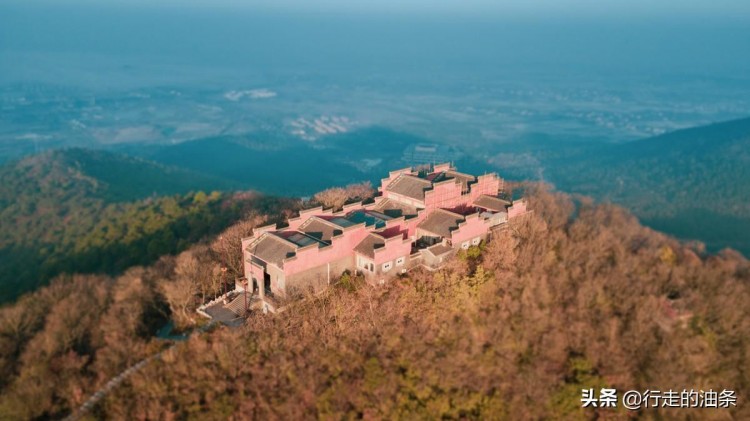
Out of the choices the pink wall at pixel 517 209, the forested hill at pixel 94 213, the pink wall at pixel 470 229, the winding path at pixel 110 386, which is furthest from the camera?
the forested hill at pixel 94 213

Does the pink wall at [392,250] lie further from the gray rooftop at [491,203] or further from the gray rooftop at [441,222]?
the gray rooftop at [491,203]

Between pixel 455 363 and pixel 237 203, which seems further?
pixel 237 203

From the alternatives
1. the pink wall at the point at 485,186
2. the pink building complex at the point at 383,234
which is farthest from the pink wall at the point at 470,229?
the pink wall at the point at 485,186

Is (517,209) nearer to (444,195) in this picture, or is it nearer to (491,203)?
(491,203)

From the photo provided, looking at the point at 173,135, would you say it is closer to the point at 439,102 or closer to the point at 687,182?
the point at 439,102

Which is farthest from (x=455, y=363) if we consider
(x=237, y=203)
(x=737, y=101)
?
(x=737, y=101)

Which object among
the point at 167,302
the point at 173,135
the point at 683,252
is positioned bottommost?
the point at 173,135
